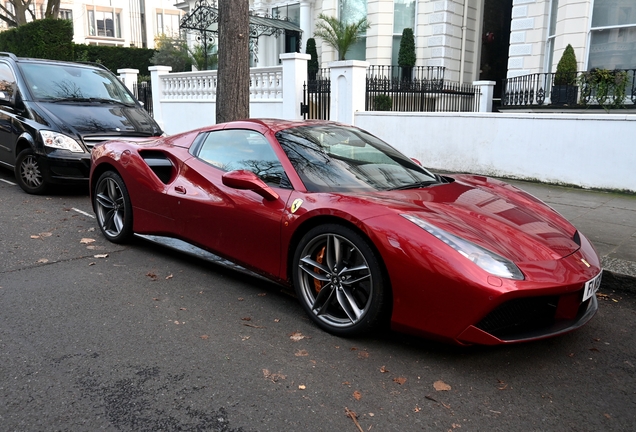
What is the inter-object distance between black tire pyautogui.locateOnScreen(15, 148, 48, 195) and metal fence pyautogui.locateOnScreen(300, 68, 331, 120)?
598cm

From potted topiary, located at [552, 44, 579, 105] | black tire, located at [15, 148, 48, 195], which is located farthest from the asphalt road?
potted topiary, located at [552, 44, 579, 105]

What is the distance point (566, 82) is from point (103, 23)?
5396 cm

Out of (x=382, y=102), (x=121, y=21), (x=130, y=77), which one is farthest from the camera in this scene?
(x=121, y=21)

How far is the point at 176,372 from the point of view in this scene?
10.0ft

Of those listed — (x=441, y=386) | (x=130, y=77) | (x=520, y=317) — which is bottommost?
(x=441, y=386)

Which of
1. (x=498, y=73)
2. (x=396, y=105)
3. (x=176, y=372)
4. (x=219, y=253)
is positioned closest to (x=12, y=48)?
(x=396, y=105)

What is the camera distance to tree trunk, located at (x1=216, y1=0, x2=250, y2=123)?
773 centimetres

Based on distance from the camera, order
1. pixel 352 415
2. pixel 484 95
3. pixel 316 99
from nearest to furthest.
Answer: pixel 352 415, pixel 316 99, pixel 484 95

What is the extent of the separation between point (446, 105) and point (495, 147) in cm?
631

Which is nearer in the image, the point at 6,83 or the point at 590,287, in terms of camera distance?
the point at 590,287

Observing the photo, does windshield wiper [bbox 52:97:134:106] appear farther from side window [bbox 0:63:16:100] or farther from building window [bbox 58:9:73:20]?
A: building window [bbox 58:9:73:20]

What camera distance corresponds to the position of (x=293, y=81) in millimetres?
12164

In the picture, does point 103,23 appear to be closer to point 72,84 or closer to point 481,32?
point 481,32

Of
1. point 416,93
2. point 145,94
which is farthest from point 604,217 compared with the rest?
point 145,94
